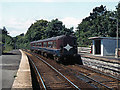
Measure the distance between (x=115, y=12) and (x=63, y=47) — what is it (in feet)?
93.4

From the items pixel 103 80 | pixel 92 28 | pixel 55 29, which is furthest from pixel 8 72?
pixel 55 29

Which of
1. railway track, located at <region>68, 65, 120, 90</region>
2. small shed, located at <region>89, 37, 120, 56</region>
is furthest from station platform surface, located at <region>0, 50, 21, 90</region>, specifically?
small shed, located at <region>89, 37, 120, 56</region>

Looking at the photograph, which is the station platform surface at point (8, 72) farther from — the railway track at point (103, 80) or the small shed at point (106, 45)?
the small shed at point (106, 45)

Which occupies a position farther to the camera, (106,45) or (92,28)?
(92,28)

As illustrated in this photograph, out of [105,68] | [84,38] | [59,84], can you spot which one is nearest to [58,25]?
[84,38]

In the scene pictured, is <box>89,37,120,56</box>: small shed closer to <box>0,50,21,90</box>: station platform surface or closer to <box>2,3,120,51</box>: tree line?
<box>2,3,120,51</box>: tree line

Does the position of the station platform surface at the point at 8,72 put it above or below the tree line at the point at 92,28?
below

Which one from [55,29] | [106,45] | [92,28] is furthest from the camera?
[55,29]

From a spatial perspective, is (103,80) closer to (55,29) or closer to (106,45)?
(106,45)

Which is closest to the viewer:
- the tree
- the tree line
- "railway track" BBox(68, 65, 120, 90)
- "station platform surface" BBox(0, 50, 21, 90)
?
"station platform surface" BBox(0, 50, 21, 90)

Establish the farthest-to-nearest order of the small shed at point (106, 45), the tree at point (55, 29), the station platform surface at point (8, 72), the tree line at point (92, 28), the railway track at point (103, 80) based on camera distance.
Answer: the tree at point (55, 29), the tree line at point (92, 28), the small shed at point (106, 45), the railway track at point (103, 80), the station platform surface at point (8, 72)

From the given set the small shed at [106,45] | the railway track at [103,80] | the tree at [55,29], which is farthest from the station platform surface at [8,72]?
the tree at [55,29]

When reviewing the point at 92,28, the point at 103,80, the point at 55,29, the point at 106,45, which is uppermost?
the point at 55,29

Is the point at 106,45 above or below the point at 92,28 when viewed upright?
below
